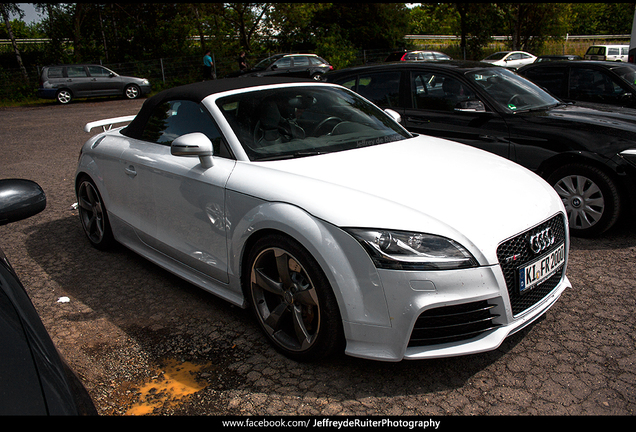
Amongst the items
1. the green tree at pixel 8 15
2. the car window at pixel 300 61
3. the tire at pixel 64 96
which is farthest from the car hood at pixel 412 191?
the green tree at pixel 8 15

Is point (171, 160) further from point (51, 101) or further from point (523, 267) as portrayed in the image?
point (51, 101)

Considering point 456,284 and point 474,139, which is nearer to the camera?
point 456,284

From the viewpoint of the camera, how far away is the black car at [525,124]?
453 centimetres

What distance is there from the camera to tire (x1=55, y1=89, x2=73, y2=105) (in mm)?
21734

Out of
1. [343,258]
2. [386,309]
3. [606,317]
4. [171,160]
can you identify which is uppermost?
[171,160]

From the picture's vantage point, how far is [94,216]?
15.3ft

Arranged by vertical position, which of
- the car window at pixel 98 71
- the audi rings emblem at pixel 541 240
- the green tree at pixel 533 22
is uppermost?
the green tree at pixel 533 22

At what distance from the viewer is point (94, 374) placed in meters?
2.83

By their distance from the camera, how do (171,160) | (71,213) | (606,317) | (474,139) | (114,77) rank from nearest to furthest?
1. (606,317)
2. (171,160)
3. (474,139)
4. (71,213)
5. (114,77)

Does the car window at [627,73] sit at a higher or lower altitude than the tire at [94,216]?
higher

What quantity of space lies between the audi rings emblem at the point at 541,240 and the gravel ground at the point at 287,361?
586 mm

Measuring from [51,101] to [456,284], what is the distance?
84.5ft

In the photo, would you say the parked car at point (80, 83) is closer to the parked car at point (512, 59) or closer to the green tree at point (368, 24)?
the green tree at point (368, 24)

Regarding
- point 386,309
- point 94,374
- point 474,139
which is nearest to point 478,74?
point 474,139
